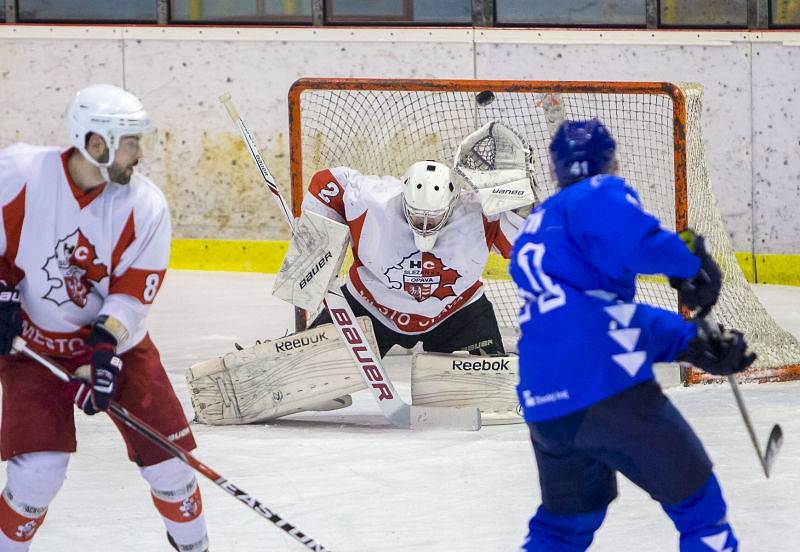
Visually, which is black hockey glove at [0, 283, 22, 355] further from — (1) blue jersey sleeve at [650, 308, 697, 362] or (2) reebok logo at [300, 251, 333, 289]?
(2) reebok logo at [300, 251, 333, 289]

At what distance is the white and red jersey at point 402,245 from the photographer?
450 centimetres

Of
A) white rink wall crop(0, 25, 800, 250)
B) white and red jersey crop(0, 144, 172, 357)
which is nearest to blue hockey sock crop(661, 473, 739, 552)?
white and red jersey crop(0, 144, 172, 357)

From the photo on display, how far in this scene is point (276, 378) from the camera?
4.43 m

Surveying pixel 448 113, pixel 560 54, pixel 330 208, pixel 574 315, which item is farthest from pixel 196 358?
pixel 574 315

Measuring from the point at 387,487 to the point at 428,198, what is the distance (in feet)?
3.27

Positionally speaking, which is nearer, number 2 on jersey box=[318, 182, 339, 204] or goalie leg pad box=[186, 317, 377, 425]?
goalie leg pad box=[186, 317, 377, 425]

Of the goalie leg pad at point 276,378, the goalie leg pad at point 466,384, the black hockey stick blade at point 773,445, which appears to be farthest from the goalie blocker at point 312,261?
the black hockey stick blade at point 773,445

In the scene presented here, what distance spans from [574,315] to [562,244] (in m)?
0.12

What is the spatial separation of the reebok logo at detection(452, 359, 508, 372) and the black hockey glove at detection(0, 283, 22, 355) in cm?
203

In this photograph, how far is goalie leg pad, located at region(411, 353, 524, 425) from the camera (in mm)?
4402

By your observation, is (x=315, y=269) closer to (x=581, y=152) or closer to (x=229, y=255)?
(x=581, y=152)

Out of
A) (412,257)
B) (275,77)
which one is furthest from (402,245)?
(275,77)

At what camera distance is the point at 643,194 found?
6.66 metres

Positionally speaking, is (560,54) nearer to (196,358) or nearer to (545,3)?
(545,3)
